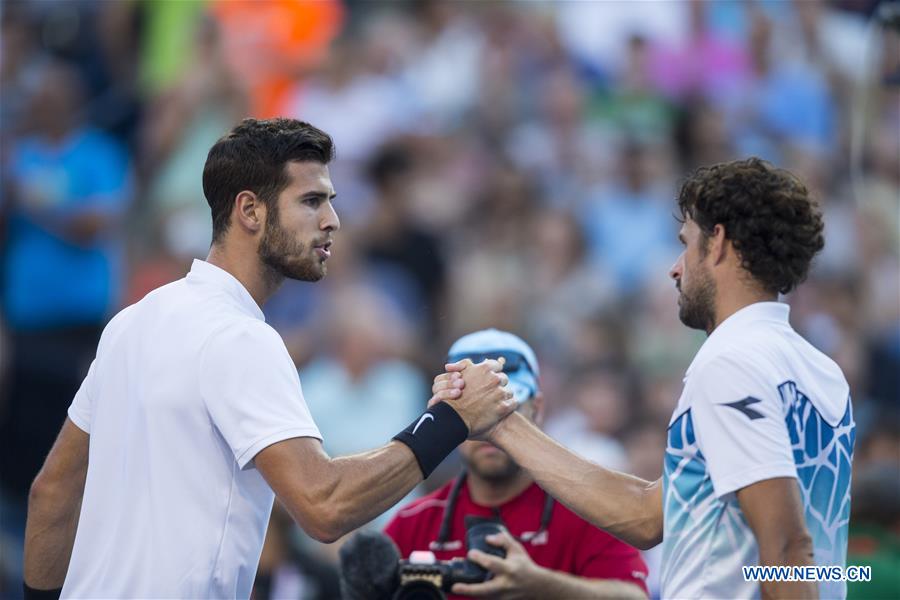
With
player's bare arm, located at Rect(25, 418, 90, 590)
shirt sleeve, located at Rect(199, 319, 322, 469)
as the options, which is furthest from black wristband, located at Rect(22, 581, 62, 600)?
shirt sleeve, located at Rect(199, 319, 322, 469)

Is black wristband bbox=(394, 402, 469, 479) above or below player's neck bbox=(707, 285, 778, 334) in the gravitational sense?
below

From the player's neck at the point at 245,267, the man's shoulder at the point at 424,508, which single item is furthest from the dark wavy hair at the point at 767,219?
the man's shoulder at the point at 424,508

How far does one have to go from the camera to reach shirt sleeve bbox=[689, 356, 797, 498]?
3311mm

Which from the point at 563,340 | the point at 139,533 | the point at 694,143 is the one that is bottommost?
the point at 139,533

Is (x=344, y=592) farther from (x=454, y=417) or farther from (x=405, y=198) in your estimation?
(x=405, y=198)

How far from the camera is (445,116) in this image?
975cm

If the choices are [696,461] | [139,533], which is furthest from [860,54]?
[139,533]

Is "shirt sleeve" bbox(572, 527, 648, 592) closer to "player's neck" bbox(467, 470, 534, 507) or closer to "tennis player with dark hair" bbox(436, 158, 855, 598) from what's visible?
"player's neck" bbox(467, 470, 534, 507)

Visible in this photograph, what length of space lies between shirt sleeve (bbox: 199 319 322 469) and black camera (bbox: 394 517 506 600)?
783 millimetres

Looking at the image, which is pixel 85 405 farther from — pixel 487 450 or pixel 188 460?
pixel 487 450

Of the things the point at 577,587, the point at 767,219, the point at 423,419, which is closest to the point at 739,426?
the point at 767,219

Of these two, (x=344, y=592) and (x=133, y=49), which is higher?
(x=133, y=49)

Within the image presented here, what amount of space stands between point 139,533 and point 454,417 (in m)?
0.98

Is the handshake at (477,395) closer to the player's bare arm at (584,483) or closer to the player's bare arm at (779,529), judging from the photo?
the player's bare arm at (584,483)
